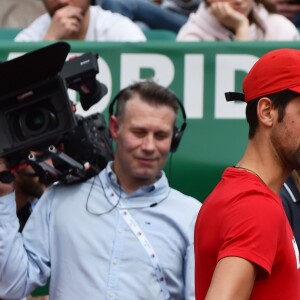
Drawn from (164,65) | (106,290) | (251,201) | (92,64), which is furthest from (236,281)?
(164,65)

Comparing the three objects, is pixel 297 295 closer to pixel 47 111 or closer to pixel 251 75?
pixel 251 75

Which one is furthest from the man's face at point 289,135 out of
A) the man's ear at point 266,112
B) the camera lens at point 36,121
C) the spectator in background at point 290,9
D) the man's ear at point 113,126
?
the spectator in background at point 290,9

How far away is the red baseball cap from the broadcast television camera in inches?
51.7

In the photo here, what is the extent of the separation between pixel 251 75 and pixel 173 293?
1626 millimetres

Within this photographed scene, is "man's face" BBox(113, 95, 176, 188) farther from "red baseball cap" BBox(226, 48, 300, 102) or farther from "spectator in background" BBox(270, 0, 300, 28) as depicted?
"spectator in background" BBox(270, 0, 300, 28)

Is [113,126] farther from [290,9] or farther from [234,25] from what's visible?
[290,9]

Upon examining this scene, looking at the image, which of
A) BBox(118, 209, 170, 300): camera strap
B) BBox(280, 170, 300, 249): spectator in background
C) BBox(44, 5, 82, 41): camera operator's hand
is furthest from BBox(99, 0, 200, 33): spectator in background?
BBox(280, 170, 300, 249): spectator in background

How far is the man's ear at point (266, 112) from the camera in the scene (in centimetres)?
268

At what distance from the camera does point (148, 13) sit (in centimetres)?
700

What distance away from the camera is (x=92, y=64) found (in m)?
4.25

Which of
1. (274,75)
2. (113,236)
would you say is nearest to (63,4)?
(113,236)

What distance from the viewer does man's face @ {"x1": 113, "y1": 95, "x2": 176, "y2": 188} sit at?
446cm

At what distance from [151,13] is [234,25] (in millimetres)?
1041

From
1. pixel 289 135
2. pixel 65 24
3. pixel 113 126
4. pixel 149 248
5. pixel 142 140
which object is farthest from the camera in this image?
pixel 65 24
